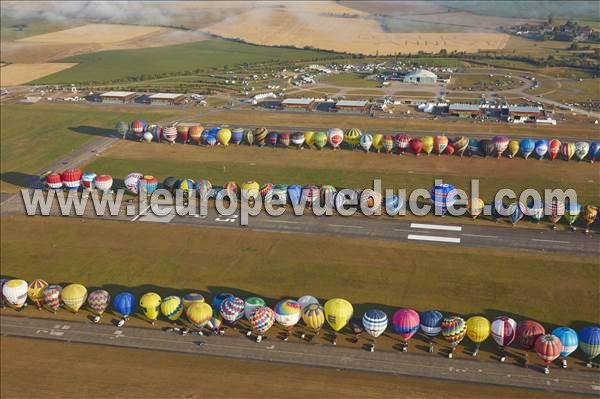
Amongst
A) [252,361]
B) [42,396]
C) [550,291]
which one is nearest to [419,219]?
[550,291]

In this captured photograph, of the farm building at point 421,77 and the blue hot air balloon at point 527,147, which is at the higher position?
the farm building at point 421,77

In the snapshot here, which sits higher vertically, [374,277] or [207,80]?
[207,80]

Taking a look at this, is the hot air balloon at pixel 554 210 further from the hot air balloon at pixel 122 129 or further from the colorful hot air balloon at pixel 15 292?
the hot air balloon at pixel 122 129

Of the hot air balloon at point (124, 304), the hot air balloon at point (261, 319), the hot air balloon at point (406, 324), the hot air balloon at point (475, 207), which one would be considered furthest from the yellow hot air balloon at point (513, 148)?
the hot air balloon at point (124, 304)

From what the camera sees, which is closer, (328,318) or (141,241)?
(328,318)

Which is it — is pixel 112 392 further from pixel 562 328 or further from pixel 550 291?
pixel 550 291

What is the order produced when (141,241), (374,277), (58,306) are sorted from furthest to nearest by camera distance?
(141,241) < (374,277) < (58,306)
